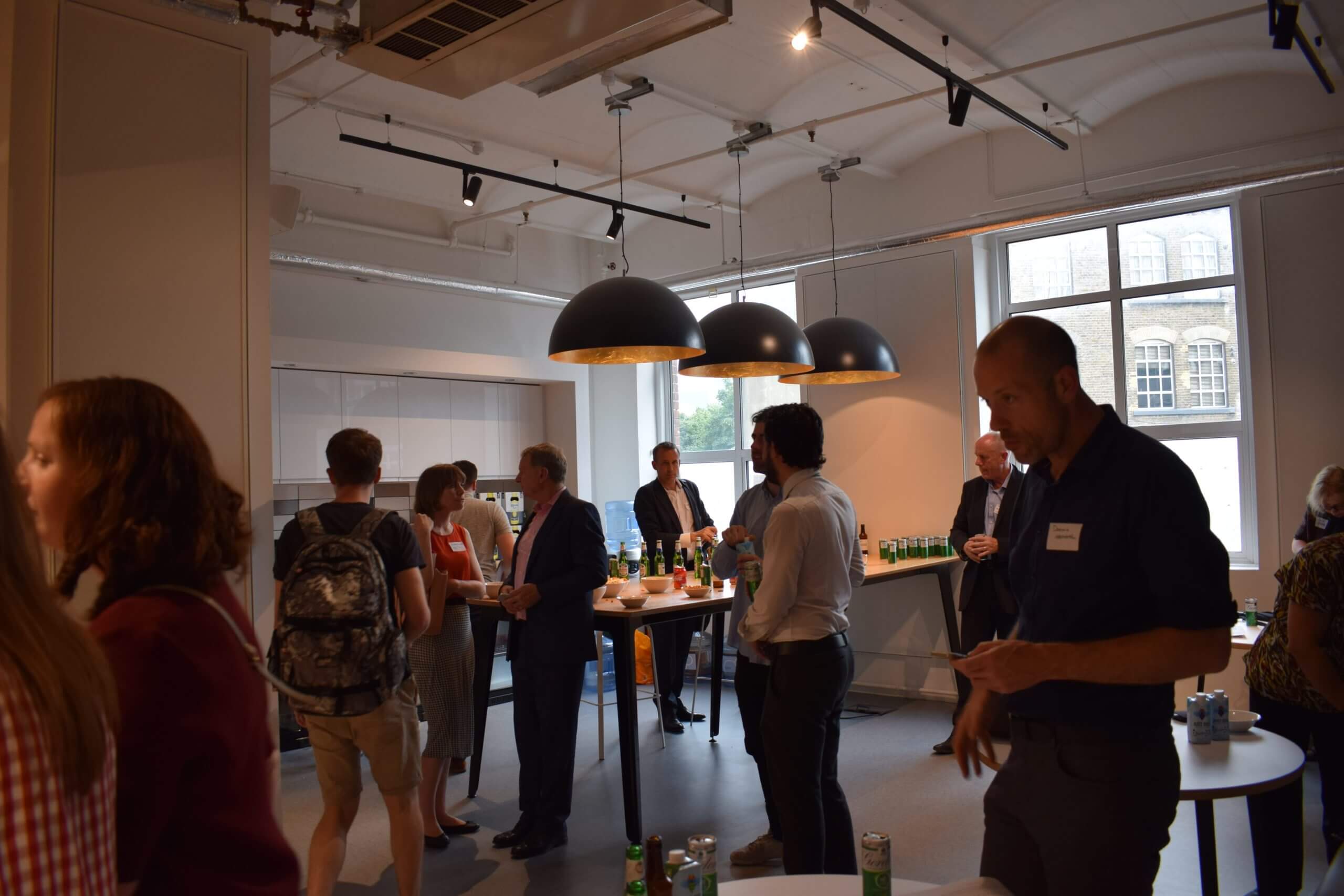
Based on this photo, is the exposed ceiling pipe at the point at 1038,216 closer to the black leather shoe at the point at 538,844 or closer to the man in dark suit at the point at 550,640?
the man in dark suit at the point at 550,640

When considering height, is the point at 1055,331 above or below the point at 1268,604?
above

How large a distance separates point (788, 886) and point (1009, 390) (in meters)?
0.99

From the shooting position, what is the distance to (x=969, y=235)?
668 cm

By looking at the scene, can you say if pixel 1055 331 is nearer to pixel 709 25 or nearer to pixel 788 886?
pixel 788 886

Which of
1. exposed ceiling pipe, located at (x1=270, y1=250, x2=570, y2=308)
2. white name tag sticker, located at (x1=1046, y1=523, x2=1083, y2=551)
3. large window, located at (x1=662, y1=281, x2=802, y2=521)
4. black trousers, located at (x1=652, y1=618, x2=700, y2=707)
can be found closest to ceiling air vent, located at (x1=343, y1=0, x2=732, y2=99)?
white name tag sticker, located at (x1=1046, y1=523, x2=1083, y2=551)

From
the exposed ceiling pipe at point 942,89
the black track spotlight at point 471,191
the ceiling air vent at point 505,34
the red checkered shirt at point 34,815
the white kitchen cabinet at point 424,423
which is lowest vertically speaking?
the red checkered shirt at point 34,815

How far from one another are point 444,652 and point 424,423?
13.1ft

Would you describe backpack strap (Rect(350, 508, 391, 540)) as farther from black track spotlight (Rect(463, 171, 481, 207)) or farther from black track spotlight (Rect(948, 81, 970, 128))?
black track spotlight (Rect(463, 171, 481, 207))

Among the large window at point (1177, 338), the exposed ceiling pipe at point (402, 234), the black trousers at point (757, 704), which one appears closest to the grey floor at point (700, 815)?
the black trousers at point (757, 704)

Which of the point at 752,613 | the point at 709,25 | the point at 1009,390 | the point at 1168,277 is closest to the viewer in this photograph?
the point at 1009,390

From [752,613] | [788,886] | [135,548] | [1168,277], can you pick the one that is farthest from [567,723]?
[1168,277]

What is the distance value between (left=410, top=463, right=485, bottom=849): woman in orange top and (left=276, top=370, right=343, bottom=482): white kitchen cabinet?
3.27 meters

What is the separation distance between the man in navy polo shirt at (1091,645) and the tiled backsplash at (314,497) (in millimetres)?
6055

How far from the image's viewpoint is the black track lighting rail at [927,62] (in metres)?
4.29
